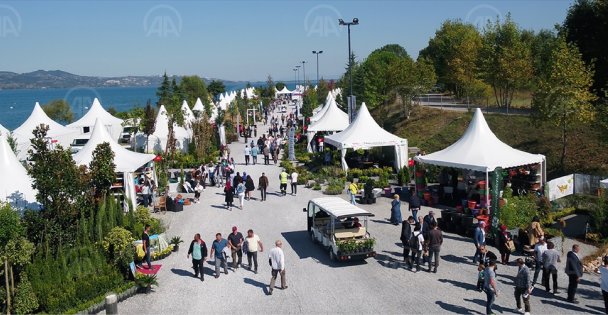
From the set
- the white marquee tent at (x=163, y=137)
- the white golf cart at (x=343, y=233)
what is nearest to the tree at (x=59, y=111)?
the white marquee tent at (x=163, y=137)

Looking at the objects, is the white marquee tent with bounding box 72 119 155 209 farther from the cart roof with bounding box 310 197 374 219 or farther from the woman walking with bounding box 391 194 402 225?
the woman walking with bounding box 391 194 402 225

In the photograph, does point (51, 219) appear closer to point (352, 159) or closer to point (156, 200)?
point (156, 200)

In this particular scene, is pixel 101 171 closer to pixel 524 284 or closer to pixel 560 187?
pixel 524 284

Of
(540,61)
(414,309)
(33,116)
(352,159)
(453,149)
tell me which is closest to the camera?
(414,309)

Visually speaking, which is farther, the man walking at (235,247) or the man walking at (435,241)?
the man walking at (235,247)

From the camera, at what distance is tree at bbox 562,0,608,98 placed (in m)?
32.0

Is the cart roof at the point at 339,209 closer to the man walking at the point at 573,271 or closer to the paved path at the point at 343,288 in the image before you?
the paved path at the point at 343,288

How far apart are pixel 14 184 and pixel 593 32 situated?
108 feet

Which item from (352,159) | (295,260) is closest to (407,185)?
(352,159)

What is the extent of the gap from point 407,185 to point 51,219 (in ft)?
47.1

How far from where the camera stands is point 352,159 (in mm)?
28062

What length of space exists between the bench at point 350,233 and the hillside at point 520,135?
1186cm

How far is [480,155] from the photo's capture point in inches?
772

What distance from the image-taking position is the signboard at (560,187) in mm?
A: 19200
